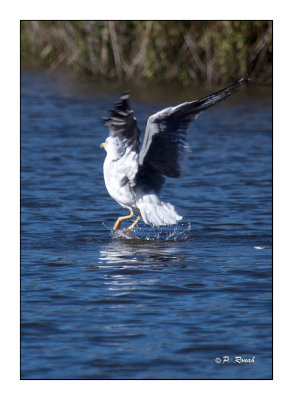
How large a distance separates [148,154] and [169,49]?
13.1 meters

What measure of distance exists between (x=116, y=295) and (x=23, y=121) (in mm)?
12709

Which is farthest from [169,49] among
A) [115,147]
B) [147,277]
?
[147,277]

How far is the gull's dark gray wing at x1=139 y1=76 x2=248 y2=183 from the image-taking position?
927 cm

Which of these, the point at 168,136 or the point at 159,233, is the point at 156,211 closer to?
the point at 168,136

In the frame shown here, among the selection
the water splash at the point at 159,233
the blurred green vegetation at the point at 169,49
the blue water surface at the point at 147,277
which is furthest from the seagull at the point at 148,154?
the blurred green vegetation at the point at 169,49

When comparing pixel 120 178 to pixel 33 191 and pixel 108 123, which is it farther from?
pixel 33 191

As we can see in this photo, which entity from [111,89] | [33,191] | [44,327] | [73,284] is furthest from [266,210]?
[111,89]

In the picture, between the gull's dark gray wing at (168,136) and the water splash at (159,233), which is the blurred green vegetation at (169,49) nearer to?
the water splash at (159,233)

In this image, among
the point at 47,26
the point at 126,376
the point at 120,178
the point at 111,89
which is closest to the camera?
the point at 126,376

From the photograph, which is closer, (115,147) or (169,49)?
(115,147)

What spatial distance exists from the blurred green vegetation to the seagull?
10.7 metres

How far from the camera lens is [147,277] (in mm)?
8828

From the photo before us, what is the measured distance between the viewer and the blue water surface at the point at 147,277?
6.87 m

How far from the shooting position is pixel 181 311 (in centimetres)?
782
